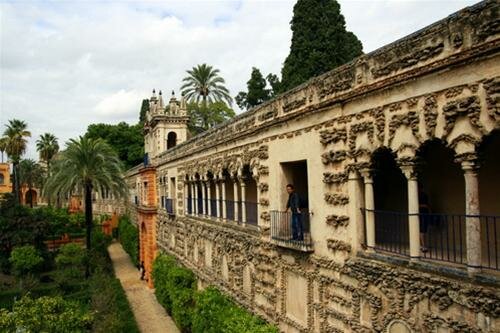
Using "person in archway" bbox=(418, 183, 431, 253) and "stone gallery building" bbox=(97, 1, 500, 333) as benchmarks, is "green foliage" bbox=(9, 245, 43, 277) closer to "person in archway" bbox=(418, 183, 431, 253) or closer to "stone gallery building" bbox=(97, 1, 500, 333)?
"stone gallery building" bbox=(97, 1, 500, 333)

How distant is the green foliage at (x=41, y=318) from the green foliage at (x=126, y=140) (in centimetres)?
5431

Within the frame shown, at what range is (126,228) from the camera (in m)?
43.2

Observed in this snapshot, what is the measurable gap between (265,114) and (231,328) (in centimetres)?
611

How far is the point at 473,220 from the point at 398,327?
2.47 metres

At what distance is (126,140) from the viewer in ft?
222

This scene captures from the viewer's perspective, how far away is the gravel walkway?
22.7 metres

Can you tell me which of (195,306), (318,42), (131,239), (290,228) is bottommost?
(195,306)

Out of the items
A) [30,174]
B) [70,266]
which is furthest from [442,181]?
[30,174]

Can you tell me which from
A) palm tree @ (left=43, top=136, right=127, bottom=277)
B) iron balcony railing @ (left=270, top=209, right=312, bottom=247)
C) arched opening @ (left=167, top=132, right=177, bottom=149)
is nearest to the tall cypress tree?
arched opening @ (left=167, top=132, right=177, bottom=149)

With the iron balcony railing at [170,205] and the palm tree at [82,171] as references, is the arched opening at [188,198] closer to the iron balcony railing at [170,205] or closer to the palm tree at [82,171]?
the iron balcony railing at [170,205]

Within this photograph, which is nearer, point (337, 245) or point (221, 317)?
point (337, 245)

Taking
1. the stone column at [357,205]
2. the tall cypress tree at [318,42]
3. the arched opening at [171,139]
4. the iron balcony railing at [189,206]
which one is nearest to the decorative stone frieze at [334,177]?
the stone column at [357,205]

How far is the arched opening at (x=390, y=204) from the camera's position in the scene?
9500 millimetres

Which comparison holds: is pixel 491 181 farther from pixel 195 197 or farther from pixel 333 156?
pixel 195 197
